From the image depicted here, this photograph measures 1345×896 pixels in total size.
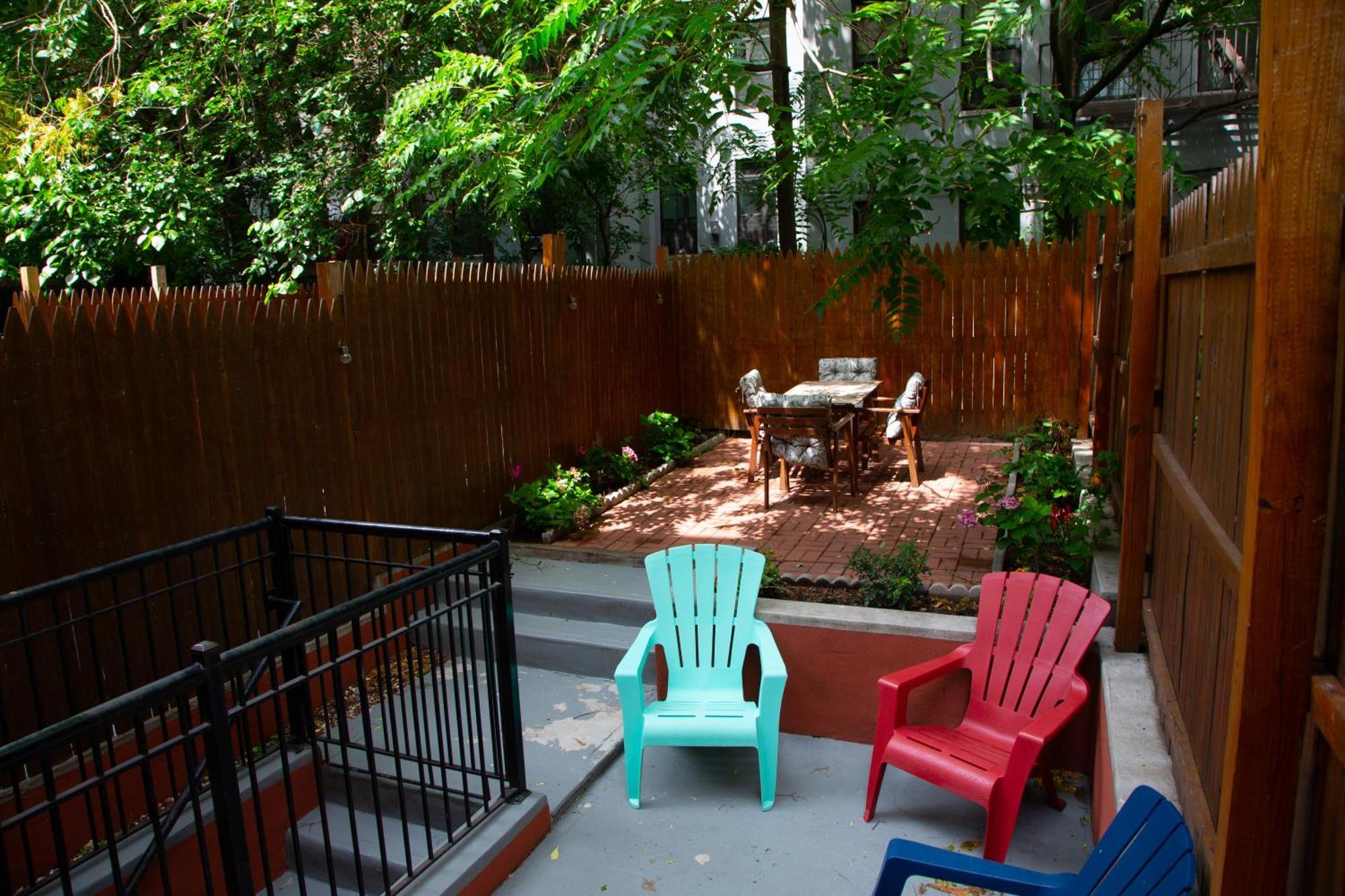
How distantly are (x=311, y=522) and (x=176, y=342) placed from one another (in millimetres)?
1260

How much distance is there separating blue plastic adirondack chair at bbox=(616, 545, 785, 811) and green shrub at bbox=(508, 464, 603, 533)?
215 cm

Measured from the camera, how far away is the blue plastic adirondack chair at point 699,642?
13.0 feet

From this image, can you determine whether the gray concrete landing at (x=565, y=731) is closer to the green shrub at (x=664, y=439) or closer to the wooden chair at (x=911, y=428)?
the wooden chair at (x=911, y=428)

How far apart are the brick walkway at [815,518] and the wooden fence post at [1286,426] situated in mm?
3649

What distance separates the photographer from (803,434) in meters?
7.21

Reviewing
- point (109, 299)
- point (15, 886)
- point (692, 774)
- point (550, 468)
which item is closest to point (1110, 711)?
point (692, 774)

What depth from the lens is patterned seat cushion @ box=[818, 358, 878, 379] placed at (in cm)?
952

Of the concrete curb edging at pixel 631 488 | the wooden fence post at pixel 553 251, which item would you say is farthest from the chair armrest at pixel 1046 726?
the wooden fence post at pixel 553 251

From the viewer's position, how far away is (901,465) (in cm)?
869

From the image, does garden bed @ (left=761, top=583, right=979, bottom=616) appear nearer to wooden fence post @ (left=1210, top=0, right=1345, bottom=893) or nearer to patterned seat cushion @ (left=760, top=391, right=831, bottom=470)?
patterned seat cushion @ (left=760, top=391, right=831, bottom=470)

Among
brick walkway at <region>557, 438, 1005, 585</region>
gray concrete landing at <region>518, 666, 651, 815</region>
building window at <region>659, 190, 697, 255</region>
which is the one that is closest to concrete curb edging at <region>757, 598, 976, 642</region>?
brick walkway at <region>557, 438, 1005, 585</region>

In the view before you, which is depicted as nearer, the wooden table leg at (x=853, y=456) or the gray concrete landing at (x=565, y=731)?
the gray concrete landing at (x=565, y=731)

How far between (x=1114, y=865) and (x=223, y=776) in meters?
2.34

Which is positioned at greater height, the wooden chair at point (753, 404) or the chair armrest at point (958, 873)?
the wooden chair at point (753, 404)
